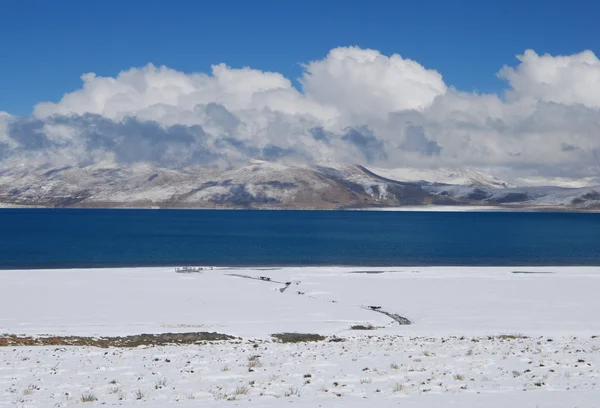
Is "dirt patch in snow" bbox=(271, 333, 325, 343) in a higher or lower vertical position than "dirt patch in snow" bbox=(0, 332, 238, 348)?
lower

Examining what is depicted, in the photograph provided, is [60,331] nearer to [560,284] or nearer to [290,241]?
[560,284]

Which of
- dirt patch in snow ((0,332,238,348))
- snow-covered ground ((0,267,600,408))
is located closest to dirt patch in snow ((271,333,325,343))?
snow-covered ground ((0,267,600,408))

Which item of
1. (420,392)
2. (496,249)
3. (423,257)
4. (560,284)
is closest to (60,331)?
(420,392)

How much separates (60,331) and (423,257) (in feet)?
274

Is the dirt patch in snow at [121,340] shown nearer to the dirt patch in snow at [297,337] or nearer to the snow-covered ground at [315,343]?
the snow-covered ground at [315,343]

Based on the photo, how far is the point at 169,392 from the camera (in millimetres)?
18109

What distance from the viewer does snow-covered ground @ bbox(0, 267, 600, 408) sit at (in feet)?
57.8

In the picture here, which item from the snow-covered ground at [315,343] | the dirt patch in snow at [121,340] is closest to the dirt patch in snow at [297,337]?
the snow-covered ground at [315,343]

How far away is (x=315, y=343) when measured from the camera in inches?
1233

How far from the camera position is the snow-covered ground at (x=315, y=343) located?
57.8 ft

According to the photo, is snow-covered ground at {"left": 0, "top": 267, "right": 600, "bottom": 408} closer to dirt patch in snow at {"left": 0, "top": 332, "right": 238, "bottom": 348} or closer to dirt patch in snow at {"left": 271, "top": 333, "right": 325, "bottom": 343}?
dirt patch in snow at {"left": 271, "top": 333, "right": 325, "bottom": 343}

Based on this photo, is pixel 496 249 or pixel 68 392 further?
pixel 496 249

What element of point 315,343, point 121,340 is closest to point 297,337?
point 315,343

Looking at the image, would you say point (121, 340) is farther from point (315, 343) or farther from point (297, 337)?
point (315, 343)
